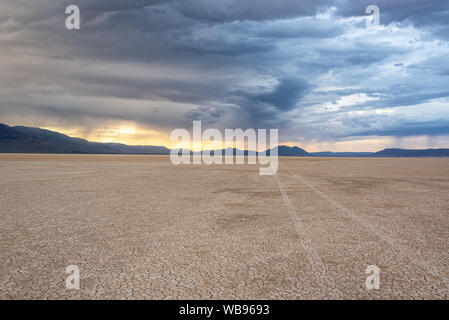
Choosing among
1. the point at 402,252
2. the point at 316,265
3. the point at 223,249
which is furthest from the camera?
the point at 223,249

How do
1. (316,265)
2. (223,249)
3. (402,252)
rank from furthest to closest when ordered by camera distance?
(223,249) < (402,252) < (316,265)

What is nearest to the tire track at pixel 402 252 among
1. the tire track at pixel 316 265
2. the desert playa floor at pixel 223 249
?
the desert playa floor at pixel 223 249

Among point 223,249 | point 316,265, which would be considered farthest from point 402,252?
point 223,249

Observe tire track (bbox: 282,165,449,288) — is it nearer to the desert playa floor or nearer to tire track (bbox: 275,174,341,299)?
the desert playa floor

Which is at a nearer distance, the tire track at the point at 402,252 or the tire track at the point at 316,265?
the tire track at the point at 316,265

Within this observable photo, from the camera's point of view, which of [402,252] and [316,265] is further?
[402,252]

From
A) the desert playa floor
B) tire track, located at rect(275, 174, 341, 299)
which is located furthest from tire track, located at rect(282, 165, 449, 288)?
tire track, located at rect(275, 174, 341, 299)

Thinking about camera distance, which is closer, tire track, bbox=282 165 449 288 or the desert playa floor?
the desert playa floor

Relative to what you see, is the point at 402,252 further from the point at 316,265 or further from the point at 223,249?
the point at 223,249

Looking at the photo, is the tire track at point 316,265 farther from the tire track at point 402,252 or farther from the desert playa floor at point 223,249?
the tire track at point 402,252
